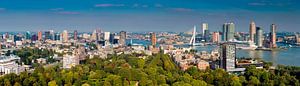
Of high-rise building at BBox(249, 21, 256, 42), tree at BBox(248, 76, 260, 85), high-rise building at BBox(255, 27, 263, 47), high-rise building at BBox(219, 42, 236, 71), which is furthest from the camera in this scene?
high-rise building at BBox(249, 21, 256, 42)

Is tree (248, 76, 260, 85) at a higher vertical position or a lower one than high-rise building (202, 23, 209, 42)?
lower

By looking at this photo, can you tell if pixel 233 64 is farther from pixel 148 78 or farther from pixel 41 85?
pixel 41 85

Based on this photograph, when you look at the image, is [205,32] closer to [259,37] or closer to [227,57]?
[259,37]

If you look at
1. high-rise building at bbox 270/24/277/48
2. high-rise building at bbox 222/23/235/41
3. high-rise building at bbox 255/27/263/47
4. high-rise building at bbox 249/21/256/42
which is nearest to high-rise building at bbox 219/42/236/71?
high-rise building at bbox 270/24/277/48

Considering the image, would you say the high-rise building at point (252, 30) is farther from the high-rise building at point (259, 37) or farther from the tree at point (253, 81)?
the tree at point (253, 81)

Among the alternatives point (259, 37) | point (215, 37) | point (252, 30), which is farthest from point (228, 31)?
point (259, 37)

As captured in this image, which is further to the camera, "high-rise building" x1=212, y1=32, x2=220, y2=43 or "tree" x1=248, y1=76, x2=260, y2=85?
"high-rise building" x1=212, y1=32, x2=220, y2=43

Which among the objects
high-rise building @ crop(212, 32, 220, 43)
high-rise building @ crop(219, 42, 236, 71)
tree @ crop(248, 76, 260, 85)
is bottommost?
tree @ crop(248, 76, 260, 85)

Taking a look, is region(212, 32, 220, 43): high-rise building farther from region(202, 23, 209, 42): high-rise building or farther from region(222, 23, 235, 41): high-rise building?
region(202, 23, 209, 42): high-rise building

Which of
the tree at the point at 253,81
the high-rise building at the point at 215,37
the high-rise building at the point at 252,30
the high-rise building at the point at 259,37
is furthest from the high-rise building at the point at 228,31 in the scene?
the tree at the point at 253,81
